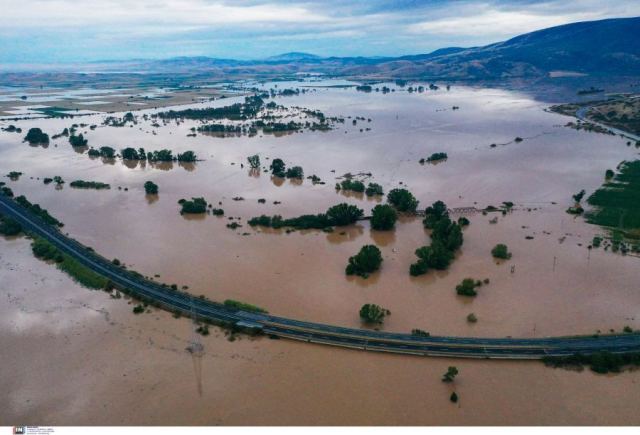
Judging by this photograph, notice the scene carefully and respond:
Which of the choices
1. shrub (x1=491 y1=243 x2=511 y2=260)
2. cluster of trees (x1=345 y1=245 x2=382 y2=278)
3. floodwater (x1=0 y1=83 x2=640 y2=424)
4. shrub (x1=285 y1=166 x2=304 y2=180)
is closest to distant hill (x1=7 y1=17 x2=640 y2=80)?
floodwater (x1=0 y1=83 x2=640 y2=424)

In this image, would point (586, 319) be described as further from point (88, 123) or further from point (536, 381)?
point (88, 123)

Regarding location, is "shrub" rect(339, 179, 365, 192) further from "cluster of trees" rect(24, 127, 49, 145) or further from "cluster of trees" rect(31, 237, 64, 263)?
"cluster of trees" rect(24, 127, 49, 145)

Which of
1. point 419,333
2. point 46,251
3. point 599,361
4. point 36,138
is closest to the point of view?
→ point 599,361

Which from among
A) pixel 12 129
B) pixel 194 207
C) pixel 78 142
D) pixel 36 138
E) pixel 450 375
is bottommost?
pixel 450 375

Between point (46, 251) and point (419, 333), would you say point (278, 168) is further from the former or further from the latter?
point (419, 333)

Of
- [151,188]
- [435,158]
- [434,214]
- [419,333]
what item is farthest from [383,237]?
[435,158]

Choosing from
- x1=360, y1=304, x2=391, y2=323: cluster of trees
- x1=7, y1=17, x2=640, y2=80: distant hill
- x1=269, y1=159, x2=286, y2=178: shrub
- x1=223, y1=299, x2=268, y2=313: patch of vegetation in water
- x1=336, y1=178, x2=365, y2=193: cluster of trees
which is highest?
x1=7, y1=17, x2=640, y2=80: distant hill
